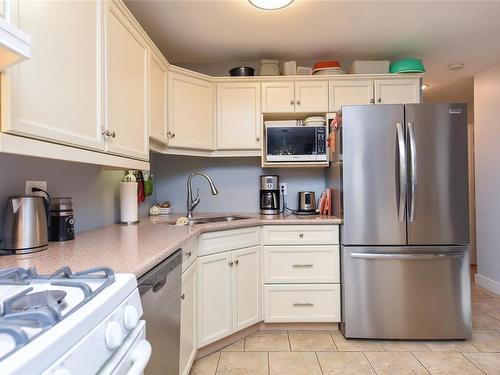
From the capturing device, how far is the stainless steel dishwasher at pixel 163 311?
1068mm

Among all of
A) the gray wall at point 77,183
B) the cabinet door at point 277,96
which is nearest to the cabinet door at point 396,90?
the cabinet door at point 277,96

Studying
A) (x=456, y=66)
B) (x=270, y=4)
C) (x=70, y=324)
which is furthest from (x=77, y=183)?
(x=456, y=66)

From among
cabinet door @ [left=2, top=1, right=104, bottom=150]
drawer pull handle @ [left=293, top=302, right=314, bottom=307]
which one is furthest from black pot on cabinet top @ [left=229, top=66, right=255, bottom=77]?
drawer pull handle @ [left=293, top=302, right=314, bottom=307]

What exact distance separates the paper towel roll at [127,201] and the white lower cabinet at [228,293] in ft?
2.07

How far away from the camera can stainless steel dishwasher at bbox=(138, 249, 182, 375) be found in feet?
3.51

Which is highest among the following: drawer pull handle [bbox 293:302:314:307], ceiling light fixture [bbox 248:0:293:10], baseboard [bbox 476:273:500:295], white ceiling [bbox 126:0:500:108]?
white ceiling [bbox 126:0:500:108]

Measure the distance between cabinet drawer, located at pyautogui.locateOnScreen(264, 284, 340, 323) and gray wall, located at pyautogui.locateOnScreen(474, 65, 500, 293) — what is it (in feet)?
6.98

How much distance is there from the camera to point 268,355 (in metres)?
2.03

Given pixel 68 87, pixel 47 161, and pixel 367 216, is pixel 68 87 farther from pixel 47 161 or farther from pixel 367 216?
pixel 367 216

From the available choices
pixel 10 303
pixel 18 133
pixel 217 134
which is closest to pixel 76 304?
pixel 10 303

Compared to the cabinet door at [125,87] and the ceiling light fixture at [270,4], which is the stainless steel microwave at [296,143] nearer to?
the ceiling light fixture at [270,4]

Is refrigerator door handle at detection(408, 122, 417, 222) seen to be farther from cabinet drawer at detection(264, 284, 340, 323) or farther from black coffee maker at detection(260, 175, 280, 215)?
black coffee maker at detection(260, 175, 280, 215)

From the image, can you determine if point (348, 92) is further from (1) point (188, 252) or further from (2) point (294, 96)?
(1) point (188, 252)

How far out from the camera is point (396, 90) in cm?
265
